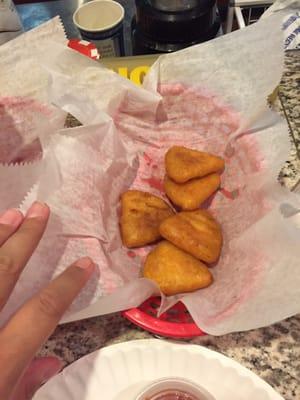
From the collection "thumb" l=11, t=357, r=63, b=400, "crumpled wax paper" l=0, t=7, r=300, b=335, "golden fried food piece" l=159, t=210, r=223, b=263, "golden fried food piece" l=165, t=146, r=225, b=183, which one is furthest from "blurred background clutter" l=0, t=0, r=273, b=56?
"thumb" l=11, t=357, r=63, b=400

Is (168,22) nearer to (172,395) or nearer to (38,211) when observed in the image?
(38,211)

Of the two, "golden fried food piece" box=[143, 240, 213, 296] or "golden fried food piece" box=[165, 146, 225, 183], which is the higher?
"golden fried food piece" box=[165, 146, 225, 183]

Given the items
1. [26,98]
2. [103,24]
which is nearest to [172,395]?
[26,98]

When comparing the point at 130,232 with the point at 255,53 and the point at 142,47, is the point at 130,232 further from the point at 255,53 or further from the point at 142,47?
the point at 142,47

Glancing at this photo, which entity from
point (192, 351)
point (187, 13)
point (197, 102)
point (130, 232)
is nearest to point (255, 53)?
point (197, 102)

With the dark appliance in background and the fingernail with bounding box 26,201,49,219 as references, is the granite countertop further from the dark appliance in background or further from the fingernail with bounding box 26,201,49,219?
the dark appliance in background

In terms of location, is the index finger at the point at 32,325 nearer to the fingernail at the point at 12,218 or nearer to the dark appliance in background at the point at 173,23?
the fingernail at the point at 12,218
